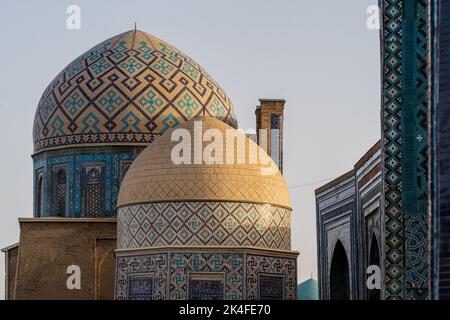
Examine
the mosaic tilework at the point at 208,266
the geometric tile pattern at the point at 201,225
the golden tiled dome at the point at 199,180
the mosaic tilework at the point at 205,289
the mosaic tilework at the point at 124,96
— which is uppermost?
the mosaic tilework at the point at 124,96

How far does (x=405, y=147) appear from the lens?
37.7 feet

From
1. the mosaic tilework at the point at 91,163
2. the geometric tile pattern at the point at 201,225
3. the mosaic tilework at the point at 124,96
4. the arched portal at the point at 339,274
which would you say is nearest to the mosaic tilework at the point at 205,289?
the geometric tile pattern at the point at 201,225

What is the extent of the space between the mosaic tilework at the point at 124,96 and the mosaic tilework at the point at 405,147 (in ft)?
36.7

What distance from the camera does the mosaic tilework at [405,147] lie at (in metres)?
11.4

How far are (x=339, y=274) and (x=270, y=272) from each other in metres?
2.27

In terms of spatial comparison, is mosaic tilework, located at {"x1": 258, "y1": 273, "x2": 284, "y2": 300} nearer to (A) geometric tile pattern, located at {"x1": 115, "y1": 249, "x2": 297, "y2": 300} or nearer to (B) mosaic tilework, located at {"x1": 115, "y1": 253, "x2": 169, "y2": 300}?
(A) geometric tile pattern, located at {"x1": 115, "y1": 249, "x2": 297, "y2": 300}

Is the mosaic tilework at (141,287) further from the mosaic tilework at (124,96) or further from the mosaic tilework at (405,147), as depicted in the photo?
the mosaic tilework at (405,147)

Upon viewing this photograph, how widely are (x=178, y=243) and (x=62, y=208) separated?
4.56 m

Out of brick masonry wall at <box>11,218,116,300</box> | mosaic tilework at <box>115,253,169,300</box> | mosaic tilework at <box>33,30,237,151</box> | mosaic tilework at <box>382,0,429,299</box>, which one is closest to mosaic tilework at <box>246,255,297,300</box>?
mosaic tilework at <box>115,253,169,300</box>

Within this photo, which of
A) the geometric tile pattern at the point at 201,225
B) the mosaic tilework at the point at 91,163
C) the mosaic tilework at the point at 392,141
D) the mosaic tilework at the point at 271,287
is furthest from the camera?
the mosaic tilework at the point at 91,163

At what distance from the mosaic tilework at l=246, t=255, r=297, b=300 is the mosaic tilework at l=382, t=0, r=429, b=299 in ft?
23.9

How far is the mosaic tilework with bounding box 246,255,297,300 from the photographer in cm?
1919

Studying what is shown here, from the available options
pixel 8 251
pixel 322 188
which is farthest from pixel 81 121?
pixel 322 188

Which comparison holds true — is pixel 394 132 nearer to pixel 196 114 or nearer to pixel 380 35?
pixel 380 35
